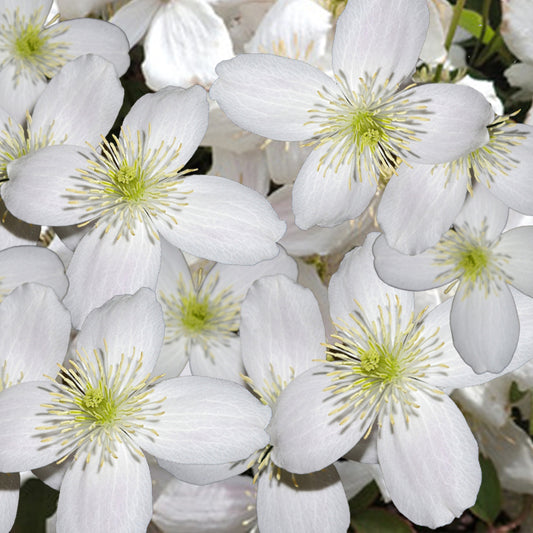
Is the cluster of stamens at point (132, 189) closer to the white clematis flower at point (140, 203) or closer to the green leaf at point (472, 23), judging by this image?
the white clematis flower at point (140, 203)

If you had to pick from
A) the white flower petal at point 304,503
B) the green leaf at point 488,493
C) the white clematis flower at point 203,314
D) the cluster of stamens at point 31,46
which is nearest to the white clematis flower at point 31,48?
the cluster of stamens at point 31,46

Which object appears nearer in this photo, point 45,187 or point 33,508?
point 45,187

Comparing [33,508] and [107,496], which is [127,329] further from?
[33,508]

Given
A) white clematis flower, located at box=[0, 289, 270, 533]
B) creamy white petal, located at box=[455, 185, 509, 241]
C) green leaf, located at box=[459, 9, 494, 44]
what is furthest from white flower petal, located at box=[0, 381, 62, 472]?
A: green leaf, located at box=[459, 9, 494, 44]

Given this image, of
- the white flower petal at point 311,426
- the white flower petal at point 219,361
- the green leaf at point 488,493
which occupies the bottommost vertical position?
the green leaf at point 488,493

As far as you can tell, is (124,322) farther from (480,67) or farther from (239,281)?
(480,67)

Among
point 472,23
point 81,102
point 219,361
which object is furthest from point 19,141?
point 472,23

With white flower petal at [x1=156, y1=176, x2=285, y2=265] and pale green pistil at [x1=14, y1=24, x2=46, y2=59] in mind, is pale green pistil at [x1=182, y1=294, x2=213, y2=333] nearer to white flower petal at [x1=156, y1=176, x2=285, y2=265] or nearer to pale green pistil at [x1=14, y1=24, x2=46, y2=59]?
white flower petal at [x1=156, y1=176, x2=285, y2=265]
